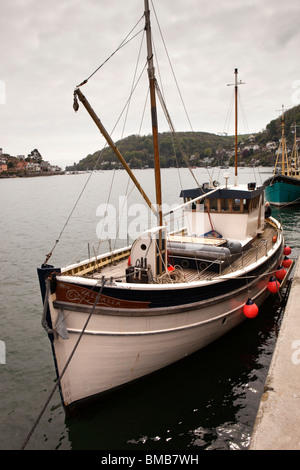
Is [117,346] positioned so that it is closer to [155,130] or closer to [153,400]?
[153,400]

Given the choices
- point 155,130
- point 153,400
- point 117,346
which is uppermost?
point 155,130

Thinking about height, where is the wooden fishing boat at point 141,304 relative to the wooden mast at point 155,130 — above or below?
below

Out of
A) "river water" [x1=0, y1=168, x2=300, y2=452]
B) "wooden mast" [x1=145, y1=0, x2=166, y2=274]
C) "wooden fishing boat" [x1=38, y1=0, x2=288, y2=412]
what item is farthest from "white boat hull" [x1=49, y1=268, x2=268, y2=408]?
"wooden mast" [x1=145, y1=0, x2=166, y2=274]

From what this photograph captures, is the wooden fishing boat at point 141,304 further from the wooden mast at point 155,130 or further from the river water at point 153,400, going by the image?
the river water at point 153,400

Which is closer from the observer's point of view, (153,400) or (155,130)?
(153,400)

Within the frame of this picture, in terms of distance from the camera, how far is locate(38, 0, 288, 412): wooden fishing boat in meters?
6.91

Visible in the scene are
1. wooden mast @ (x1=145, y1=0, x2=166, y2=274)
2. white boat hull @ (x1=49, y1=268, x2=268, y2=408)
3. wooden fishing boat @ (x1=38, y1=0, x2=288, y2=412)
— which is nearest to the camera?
wooden fishing boat @ (x1=38, y1=0, x2=288, y2=412)

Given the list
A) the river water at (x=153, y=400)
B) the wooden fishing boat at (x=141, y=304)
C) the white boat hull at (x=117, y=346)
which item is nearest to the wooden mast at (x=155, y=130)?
the wooden fishing boat at (x=141, y=304)

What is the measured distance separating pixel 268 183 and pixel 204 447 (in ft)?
133

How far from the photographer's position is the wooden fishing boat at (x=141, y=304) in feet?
22.7

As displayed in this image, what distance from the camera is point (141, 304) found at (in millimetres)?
7441

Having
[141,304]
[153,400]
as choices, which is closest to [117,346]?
[141,304]

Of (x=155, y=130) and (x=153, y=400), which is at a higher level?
(x=155, y=130)

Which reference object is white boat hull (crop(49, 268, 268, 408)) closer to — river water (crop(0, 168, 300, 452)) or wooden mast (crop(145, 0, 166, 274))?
river water (crop(0, 168, 300, 452))
